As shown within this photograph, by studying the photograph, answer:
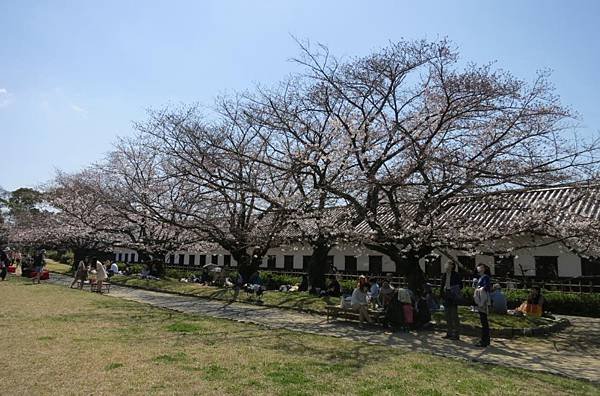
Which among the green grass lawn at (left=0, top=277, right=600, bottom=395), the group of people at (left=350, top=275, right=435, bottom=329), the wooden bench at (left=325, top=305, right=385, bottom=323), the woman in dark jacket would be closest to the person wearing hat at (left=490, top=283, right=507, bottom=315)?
the group of people at (left=350, top=275, right=435, bottom=329)

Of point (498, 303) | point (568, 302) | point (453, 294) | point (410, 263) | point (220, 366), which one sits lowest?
point (220, 366)

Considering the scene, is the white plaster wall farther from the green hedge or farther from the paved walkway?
the paved walkway

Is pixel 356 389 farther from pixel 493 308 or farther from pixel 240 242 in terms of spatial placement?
pixel 240 242

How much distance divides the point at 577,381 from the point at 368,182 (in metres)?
6.28

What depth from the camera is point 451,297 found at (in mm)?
9281

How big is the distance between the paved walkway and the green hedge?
3.03 ft

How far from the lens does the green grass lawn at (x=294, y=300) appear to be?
35.7 ft

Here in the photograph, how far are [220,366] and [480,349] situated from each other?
5074mm

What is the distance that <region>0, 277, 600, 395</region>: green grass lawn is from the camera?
4938 mm

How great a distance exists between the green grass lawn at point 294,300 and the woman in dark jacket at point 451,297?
0.96m

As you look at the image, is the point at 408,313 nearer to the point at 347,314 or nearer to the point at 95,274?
the point at 347,314

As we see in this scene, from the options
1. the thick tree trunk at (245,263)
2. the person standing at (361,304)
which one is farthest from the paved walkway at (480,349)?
the thick tree trunk at (245,263)

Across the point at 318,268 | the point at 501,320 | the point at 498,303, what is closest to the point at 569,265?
the point at 498,303

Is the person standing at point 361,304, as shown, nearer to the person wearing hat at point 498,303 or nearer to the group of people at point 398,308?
the group of people at point 398,308
